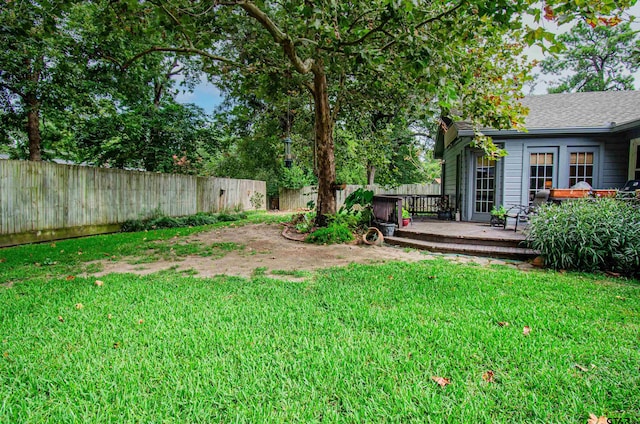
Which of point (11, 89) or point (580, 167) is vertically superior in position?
point (11, 89)

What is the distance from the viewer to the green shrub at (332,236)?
6895 millimetres

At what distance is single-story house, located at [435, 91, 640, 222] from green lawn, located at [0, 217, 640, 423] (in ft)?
18.5

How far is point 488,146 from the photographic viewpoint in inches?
254

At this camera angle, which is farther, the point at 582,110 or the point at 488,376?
the point at 582,110

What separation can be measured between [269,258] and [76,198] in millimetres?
5627

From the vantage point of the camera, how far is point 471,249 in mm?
5852

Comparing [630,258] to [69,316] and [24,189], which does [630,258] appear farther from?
[24,189]

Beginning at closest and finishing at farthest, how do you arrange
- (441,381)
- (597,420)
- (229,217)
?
(597,420)
(441,381)
(229,217)

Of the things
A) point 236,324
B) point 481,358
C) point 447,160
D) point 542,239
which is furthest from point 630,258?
point 447,160

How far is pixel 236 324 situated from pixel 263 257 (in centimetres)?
294

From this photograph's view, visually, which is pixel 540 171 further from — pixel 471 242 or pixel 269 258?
pixel 269 258

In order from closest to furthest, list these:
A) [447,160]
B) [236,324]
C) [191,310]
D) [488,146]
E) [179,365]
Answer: [179,365], [236,324], [191,310], [488,146], [447,160]

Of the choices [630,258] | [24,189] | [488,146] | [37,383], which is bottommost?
[37,383]

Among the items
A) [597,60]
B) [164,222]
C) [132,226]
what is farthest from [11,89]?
[597,60]
